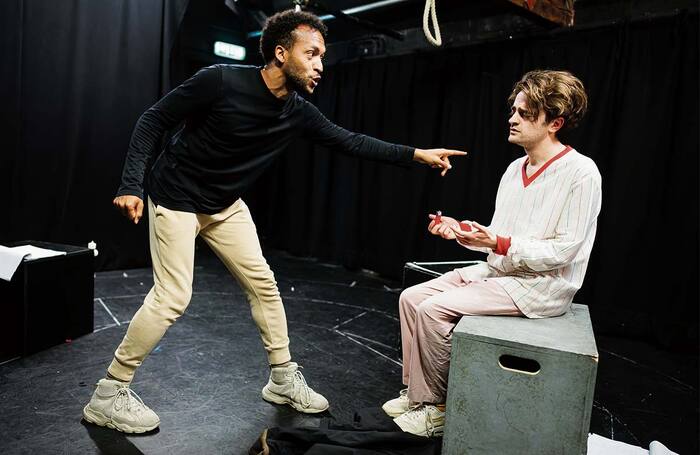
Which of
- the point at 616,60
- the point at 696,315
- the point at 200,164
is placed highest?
the point at 616,60

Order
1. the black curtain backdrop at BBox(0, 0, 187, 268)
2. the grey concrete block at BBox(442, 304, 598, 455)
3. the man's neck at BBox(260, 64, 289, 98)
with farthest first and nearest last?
the black curtain backdrop at BBox(0, 0, 187, 268) < the man's neck at BBox(260, 64, 289, 98) < the grey concrete block at BBox(442, 304, 598, 455)

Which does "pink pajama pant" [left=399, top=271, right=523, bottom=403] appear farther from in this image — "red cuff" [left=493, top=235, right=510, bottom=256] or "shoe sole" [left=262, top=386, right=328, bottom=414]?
"shoe sole" [left=262, top=386, right=328, bottom=414]

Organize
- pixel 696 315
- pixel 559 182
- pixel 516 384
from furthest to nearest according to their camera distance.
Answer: pixel 696 315, pixel 559 182, pixel 516 384

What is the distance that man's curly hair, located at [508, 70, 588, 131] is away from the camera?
6.53ft

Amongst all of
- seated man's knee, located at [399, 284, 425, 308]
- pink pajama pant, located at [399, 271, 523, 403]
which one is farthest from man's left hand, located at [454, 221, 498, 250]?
seated man's knee, located at [399, 284, 425, 308]

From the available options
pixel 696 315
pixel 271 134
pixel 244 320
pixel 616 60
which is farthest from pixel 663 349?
pixel 271 134

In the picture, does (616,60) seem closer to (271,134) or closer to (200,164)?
(271,134)

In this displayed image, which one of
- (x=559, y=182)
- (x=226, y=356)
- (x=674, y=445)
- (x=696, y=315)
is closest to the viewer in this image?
(x=559, y=182)

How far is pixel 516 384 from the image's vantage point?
170 centimetres

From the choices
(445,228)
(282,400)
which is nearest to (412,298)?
(445,228)

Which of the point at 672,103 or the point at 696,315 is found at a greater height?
the point at 672,103

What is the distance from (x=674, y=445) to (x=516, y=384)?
1.08m

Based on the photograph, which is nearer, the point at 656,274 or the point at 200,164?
the point at 200,164

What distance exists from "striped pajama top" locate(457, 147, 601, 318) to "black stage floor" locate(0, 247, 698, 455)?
0.80 m
